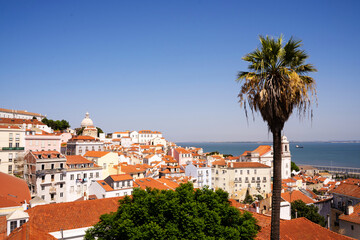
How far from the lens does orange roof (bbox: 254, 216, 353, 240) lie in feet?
53.2

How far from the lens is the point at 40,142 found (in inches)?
2101

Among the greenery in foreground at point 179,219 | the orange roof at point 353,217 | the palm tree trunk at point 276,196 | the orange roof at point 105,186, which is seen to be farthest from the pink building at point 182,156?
the palm tree trunk at point 276,196

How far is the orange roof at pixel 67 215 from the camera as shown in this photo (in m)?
22.0

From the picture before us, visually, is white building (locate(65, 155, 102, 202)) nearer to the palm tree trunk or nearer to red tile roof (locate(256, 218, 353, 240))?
red tile roof (locate(256, 218, 353, 240))

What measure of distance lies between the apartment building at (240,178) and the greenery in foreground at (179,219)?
191 ft

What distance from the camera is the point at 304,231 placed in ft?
55.2

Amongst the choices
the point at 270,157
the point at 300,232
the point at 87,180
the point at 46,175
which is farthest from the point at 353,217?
the point at 270,157

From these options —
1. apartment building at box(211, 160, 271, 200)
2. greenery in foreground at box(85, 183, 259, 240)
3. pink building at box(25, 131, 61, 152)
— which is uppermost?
pink building at box(25, 131, 61, 152)

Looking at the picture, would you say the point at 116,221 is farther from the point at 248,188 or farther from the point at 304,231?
the point at 248,188

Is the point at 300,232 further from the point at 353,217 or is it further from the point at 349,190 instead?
the point at 349,190

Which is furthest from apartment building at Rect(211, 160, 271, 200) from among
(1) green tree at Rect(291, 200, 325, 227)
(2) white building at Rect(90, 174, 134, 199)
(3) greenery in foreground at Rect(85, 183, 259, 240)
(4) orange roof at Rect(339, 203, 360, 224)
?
(3) greenery in foreground at Rect(85, 183, 259, 240)

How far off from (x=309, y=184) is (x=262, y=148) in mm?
20774

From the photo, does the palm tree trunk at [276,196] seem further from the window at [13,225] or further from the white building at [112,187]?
the white building at [112,187]

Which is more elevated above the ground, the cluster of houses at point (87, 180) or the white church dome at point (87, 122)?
the white church dome at point (87, 122)
